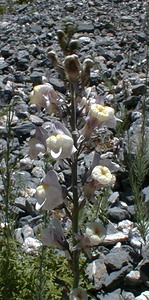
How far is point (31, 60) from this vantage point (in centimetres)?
967

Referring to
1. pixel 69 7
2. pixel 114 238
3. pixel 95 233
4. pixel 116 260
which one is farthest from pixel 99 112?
pixel 69 7

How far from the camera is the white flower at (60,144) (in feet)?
9.12

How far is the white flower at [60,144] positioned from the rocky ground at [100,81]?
1.35m

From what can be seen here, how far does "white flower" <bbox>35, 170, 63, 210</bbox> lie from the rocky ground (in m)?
1.29

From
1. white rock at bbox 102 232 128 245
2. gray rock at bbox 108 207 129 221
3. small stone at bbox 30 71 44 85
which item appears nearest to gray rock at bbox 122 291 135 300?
white rock at bbox 102 232 128 245

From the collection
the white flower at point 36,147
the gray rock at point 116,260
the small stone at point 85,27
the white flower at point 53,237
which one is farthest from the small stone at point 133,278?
the small stone at point 85,27

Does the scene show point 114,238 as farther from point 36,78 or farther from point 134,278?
point 36,78

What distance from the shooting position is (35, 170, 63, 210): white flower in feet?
9.48

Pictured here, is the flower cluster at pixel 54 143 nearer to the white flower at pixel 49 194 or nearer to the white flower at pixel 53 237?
the white flower at pixel 49 194

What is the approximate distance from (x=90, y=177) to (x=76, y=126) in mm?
261

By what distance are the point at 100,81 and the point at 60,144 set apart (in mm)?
5433

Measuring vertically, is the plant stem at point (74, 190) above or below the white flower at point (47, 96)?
below

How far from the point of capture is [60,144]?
279cm

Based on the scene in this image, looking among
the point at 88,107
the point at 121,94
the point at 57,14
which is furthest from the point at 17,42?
the point at 88,107
